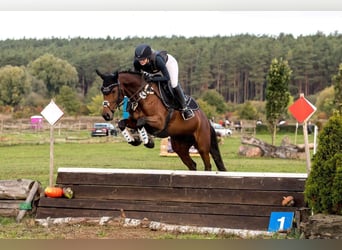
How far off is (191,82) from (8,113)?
1722 cm

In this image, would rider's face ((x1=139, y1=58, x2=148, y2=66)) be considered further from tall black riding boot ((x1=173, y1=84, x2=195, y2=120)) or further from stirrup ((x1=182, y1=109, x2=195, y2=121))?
stirrup ((x1=182, y1=109, x2=195, y2=121))

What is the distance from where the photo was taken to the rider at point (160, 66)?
20.4 feet

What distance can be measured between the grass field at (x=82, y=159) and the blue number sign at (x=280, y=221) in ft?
15.1

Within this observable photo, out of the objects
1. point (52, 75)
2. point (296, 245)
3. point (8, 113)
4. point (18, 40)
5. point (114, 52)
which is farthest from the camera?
point (18, 40)

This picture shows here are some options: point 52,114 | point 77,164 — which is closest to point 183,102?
point 52,114

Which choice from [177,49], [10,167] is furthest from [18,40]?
[10,167]

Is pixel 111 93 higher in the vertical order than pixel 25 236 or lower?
higher

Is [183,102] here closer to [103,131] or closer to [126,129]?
[126,129]

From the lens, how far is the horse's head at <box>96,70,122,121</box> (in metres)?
6.03

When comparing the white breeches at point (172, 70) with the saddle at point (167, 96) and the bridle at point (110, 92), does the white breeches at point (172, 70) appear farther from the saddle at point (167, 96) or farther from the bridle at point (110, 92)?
the bridle at point (110, 92)

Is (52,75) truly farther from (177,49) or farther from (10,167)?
(10,167)

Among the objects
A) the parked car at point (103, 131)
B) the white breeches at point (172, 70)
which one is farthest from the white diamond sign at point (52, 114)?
the parked car at point (103, 131)

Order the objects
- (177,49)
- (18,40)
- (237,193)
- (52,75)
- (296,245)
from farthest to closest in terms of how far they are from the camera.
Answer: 1. (177,49)
2. (18,40)
3. (52,75)
4. (237,193)
5. (296,245)

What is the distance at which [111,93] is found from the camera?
607cm
